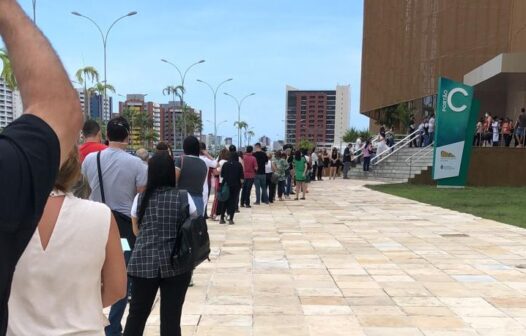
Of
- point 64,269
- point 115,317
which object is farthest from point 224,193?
point 64,269

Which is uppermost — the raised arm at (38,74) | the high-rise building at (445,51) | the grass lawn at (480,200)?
the high-rise building at (445,51)

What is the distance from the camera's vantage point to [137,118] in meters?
92.1

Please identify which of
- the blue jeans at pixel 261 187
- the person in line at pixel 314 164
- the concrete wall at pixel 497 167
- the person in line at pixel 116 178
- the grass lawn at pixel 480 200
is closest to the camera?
the person in line at pixel 116 178

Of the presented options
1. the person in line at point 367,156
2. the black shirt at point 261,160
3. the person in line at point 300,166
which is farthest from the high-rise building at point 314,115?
Answer: the black shirt at point 261,160

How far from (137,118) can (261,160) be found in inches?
3227

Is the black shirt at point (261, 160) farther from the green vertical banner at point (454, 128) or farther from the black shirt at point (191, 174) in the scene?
the green vertical banner at point (454, 128)

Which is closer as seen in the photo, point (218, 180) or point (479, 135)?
point (218, 180)

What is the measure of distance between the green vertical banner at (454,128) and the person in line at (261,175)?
7.77 metres

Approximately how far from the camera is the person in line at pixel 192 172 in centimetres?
613

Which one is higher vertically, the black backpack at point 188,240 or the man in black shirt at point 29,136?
the man in black shirt at point 29,136

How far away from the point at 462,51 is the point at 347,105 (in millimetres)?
109361

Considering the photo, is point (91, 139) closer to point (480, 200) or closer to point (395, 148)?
point (480, 200)

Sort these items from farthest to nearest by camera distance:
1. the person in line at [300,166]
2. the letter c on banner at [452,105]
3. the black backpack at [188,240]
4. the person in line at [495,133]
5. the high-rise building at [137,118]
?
the high-rise building at [137,118]
the person in line at [495,133]
the letter c on banner at [452,105]
the person in line at [300,166]
the black backpack at [188,240]

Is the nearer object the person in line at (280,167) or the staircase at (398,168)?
the person in line at (280,167)
